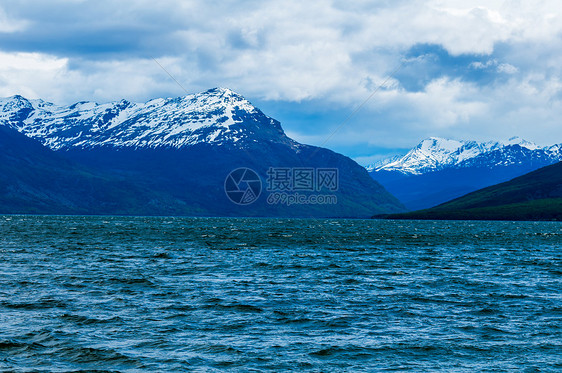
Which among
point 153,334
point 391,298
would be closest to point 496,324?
point 391,298

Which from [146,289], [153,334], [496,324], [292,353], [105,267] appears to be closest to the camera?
[292,353]

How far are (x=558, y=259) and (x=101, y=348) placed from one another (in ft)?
240

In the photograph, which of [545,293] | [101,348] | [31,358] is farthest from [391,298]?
[31,358]

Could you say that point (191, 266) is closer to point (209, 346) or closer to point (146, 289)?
point (146, 289)

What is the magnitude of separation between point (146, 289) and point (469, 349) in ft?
90.4

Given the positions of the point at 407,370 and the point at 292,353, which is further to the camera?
the point at 292,353

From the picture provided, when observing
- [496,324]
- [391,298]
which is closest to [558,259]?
[391,298]

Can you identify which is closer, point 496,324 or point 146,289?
point 496,324

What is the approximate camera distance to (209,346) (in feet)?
106

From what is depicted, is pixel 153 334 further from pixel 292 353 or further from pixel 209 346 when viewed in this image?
pixel 292 353

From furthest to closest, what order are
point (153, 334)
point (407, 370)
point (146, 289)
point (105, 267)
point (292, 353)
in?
point (105, 267), point (146, 289), point (153, 334), point (292, 353), point (407, 370)

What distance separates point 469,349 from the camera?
106 feet

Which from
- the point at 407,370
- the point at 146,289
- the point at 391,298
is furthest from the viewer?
the point at 146,289

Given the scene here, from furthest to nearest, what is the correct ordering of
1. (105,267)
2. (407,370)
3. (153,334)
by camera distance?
(105,267), (153,334), (407,370)
